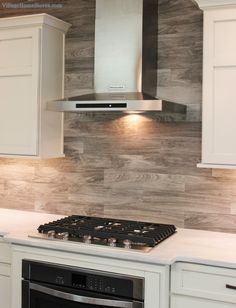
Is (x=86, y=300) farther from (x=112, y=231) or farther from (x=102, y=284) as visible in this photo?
(x=112, y=231)

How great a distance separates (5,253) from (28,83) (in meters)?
1.13

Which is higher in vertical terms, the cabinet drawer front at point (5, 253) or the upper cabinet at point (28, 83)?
the upper cabinet at point (28, 83)

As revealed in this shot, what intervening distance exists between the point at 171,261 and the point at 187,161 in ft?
2.89

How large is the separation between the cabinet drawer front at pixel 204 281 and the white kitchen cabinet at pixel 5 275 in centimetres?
103

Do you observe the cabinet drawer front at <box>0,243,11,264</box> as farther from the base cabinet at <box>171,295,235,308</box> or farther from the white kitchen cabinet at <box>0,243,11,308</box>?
the base cabinet at <box>171,295,235,308</box>

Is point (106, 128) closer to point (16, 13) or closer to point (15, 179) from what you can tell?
point (15, 179)

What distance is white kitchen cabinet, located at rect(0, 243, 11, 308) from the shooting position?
2773 mm

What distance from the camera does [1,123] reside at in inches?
125

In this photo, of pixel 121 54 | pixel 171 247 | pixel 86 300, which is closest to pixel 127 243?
pixel 171 247

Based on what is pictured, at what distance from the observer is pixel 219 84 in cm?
259

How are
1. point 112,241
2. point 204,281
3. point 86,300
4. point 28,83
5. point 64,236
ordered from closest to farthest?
point 204,281 → point 86,300 → point 112,241 → point 64,236 → point 28,83

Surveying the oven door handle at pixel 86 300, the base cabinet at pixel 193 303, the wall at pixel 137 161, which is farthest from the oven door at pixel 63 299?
the wall at pixel 137 161

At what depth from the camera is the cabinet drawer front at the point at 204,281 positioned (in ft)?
7.43

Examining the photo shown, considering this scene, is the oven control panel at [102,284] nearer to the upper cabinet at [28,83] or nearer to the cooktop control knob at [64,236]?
the cooktop control knob at [64,236]
